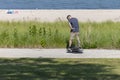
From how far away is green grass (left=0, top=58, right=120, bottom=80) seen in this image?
10673 millimetres

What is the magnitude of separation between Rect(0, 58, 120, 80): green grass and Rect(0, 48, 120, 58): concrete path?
107 cm

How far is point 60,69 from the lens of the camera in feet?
39.1

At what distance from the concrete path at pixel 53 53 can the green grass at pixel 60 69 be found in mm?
1072

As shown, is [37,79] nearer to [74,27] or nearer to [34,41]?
[74,27]

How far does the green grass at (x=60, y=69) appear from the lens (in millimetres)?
10673
